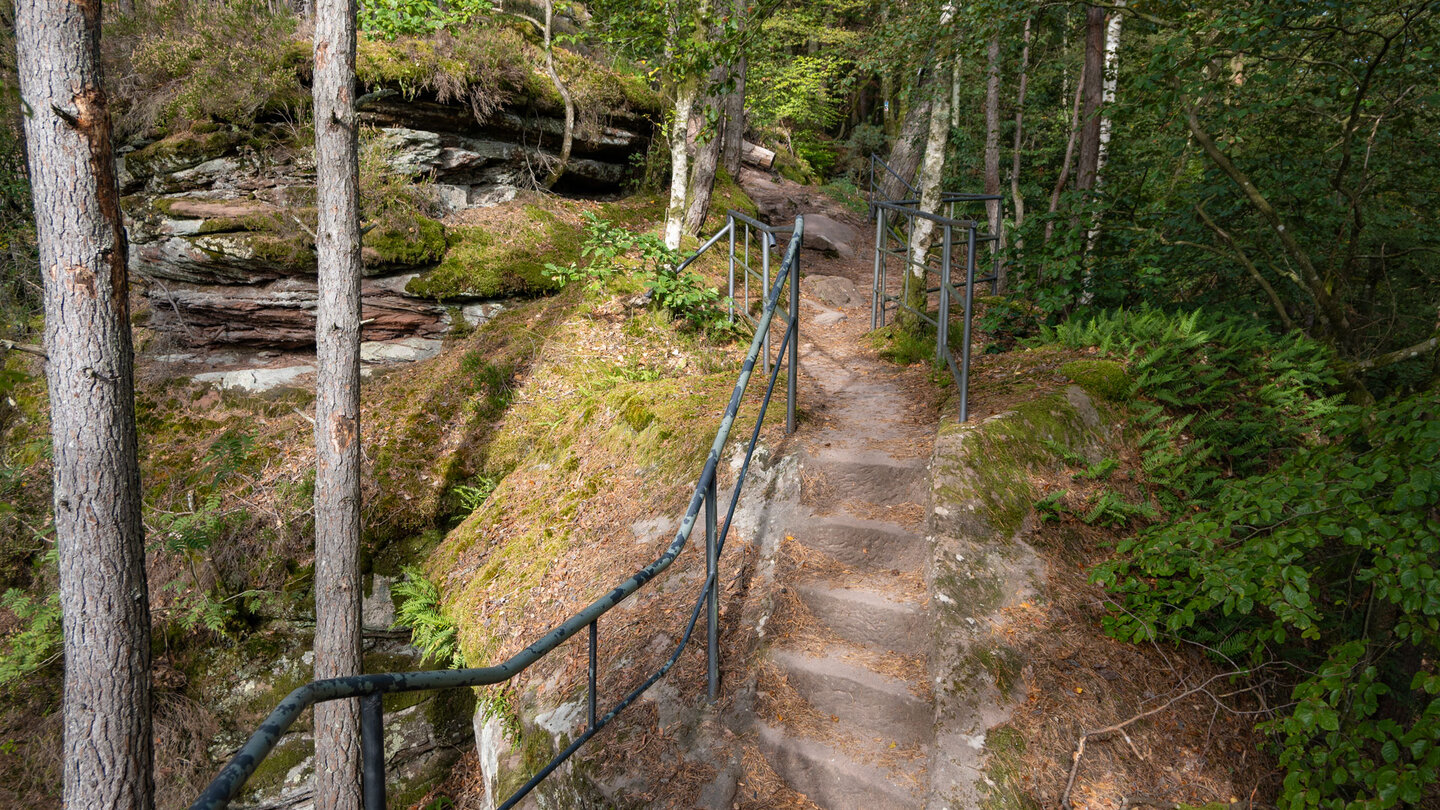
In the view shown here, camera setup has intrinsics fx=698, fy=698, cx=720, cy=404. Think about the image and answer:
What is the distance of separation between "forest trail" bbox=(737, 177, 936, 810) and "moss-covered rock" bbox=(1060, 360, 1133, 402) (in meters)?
1.15

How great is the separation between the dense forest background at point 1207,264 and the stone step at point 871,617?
0.94 metres

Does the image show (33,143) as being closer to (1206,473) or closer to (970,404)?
(970,404)

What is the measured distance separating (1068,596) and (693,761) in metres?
2.11

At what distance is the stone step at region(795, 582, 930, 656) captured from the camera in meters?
3.48

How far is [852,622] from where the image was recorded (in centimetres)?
365

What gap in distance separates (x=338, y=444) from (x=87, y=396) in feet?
4.97

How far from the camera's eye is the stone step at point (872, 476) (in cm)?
438

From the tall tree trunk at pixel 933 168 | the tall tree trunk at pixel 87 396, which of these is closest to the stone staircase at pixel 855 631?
the tall tree trunk at pixel 933 168

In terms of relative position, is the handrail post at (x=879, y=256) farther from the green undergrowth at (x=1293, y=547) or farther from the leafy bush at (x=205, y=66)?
the leafy bush at (x=205, y=66)

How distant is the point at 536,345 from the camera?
8.17 m

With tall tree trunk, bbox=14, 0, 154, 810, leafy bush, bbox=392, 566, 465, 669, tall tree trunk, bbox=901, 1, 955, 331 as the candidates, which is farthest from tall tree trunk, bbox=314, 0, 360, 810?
tall tree trunk, bbox=901, 1, 955, 331

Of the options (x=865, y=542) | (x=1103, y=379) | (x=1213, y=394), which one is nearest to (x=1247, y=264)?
(x=1213, y=394)

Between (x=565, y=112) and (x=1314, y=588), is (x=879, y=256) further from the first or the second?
(x=1314, y=588)

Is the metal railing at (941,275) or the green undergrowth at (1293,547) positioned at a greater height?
the metal railing at (941,275)
